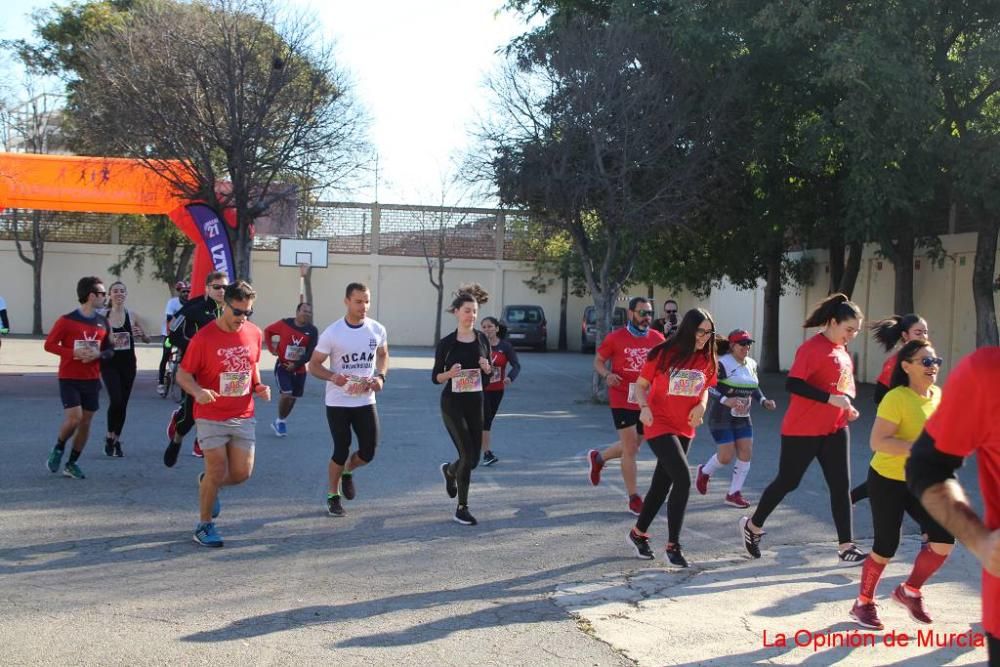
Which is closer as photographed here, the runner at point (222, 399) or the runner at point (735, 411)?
the runner at point (222, 399)

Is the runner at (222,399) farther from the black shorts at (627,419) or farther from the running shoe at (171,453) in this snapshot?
the black shorts at (627,419)

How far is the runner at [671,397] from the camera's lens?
7.19 metres

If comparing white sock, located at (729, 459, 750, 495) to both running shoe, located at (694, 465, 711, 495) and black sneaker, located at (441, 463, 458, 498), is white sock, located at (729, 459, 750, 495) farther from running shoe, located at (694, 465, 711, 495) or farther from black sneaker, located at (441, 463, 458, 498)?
black sneaker, located at (441, 463, 458, 498)

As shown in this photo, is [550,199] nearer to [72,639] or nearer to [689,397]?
[689,397]

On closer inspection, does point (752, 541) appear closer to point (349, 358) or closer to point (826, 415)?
point (826, 415)

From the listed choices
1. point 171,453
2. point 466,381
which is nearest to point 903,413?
point 466,381

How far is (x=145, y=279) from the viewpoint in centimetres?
4066

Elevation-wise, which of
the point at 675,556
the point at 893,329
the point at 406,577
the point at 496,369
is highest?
the point at 893,329

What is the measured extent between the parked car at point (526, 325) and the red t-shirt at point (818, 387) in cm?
3294

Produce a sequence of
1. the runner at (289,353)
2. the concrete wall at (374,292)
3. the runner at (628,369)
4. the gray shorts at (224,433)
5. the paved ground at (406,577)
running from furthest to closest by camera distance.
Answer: the concrete wall at (374,292), the runner at (289,353), the runner at (628,369), the gray shorts at (224,433), the paved ground at (406,577)

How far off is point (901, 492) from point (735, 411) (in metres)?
3.70

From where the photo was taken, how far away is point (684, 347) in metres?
7.29

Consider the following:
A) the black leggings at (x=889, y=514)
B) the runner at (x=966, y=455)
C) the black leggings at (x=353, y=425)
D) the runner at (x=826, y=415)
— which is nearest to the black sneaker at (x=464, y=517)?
the black leggings at (x=353, y=425)

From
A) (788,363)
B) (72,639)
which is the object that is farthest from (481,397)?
(788,363)
